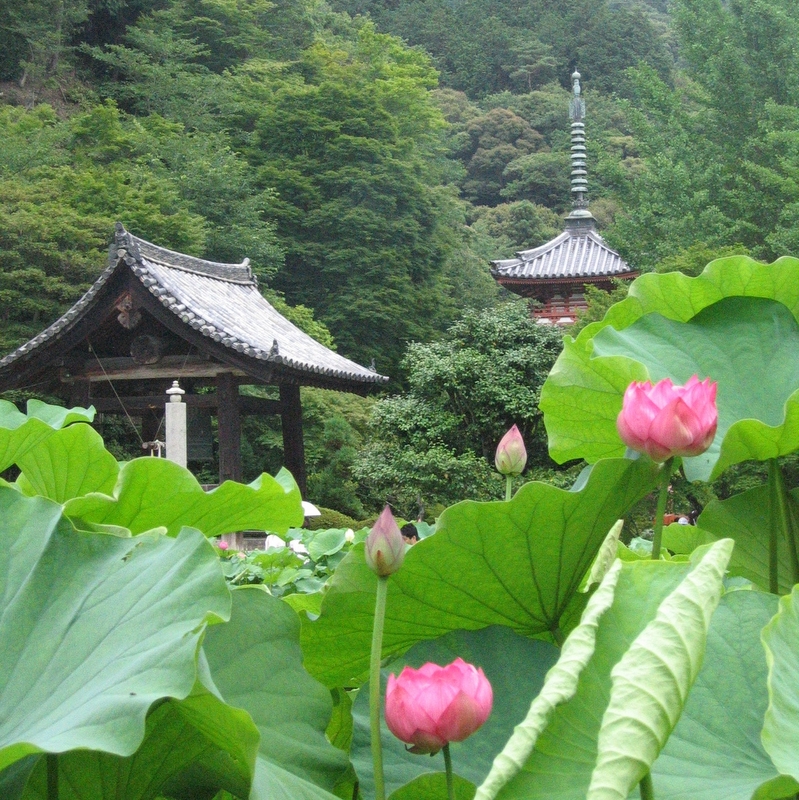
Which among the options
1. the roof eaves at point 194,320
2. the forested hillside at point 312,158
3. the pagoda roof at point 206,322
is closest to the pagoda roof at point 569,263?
the forested hillside at point 312,158

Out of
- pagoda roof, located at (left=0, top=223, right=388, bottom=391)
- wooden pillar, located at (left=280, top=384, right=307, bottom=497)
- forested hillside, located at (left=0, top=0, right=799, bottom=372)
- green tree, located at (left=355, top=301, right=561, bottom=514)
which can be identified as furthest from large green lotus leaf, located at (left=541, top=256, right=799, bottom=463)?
forested hillside, located at (left=0, top=0, right=799, bottom=372)

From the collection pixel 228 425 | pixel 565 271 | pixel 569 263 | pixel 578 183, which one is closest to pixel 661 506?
pixel 228 425

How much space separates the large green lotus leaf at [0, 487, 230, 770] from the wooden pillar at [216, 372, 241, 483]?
266 inches

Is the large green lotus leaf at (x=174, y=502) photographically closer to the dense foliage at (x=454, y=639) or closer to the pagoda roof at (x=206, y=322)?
the dense foliage at (x=454, y=639)

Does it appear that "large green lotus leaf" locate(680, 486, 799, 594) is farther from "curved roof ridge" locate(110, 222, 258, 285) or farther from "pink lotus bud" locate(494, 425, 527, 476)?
"curved roof ridge" locate(110, 222, 258, 285)

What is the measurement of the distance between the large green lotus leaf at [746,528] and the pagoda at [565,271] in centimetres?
1147

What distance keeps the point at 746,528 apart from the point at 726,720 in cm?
25

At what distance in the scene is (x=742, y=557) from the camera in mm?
550

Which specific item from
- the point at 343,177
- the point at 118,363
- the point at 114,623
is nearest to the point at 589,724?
the point at 114,623

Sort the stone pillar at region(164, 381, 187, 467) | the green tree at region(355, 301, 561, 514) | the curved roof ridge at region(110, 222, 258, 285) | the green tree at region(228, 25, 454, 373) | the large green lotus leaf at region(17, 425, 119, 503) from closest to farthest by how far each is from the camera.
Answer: the large green lotus leaf at region(17, 425, 119, 503)
the stone pillar at region(164, 381, 187, 467)
the curved roof ridge at region(110, 222, 258, 285)
the green tree at region(355, 301, 561, 514)
the green tree at region(228, 25, 454, 373)

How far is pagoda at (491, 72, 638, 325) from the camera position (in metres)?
12.4

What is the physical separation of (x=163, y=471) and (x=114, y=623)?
0.59ft

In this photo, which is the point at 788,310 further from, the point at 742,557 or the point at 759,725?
the point at 759,725

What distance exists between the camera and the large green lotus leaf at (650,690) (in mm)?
220
